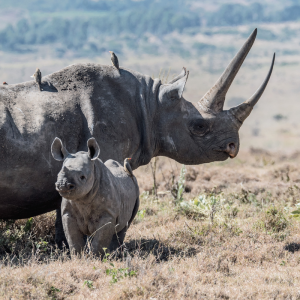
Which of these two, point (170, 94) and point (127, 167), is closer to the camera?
point (127, 167)

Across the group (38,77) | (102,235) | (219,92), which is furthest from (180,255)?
(38,77)

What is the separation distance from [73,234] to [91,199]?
528 mm

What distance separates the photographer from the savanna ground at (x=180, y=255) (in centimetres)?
595

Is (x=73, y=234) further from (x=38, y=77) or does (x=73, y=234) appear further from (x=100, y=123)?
(x=38, y=77)

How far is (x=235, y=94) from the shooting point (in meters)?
99.4

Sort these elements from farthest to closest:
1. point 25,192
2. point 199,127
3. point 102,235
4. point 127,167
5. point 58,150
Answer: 1. point 199,127
2. point 127,167
3. point 25,192
4. point 102,235
5. point 58,150

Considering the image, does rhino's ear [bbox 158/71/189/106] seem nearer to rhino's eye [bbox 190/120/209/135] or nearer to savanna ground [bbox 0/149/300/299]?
rhino's eye [bbox 190/120/209/135]

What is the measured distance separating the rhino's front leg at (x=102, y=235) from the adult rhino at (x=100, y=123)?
987mm

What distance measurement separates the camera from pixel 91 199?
6629mm

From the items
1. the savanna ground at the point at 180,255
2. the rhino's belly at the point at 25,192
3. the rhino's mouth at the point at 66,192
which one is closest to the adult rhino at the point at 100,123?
the rhino's belly at the point at 25,192

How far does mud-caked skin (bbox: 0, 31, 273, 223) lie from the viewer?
710cm

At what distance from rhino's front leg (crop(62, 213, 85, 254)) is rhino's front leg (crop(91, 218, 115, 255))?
0.18 metres

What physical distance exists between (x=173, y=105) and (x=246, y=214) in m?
2.75

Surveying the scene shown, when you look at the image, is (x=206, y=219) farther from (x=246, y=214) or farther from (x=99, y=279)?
(x=99, y=279)
